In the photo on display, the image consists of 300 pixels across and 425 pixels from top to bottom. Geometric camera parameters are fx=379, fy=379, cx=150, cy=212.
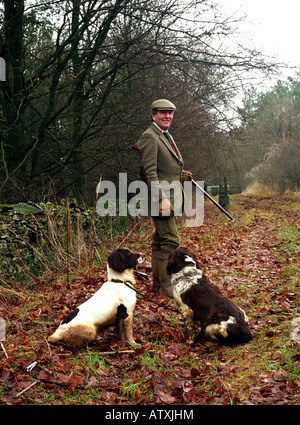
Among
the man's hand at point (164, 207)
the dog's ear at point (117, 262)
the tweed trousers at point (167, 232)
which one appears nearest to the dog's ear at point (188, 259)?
the dog's ear at point (117, 262)

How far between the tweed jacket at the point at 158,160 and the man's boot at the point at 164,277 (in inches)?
34.0

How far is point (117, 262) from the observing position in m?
4.60

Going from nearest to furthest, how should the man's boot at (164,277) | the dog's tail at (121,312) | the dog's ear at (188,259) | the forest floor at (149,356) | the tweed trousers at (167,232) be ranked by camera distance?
the forest floor at (149,356) < the dog's tail at (121,312) < the dog's ear at (188,259) < the tweed trousers at (167,232) < the man's boot at (164,277)

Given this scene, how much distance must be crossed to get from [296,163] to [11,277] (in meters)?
25.1

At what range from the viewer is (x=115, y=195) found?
12789 millimetres

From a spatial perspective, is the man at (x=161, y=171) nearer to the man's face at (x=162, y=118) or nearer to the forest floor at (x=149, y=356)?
the man's face at (x=162, y=118)

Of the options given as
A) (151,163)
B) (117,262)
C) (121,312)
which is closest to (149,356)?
(121,312)

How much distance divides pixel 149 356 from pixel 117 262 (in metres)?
1.14

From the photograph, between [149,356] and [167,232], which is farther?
[167,232]

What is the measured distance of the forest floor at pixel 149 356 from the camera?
328 cm

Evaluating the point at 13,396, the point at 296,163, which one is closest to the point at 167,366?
the point at 13,396

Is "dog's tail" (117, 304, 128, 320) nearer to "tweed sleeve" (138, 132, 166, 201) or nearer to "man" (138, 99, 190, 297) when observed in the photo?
"man" (138, 99, 190, 297)

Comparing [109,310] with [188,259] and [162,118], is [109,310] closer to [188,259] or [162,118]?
[188,259]

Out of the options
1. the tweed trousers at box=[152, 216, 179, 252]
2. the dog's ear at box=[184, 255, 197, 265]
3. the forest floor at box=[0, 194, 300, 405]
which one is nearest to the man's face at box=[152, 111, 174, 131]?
the tweed trousers at box=[152, 216, 179, 252]
